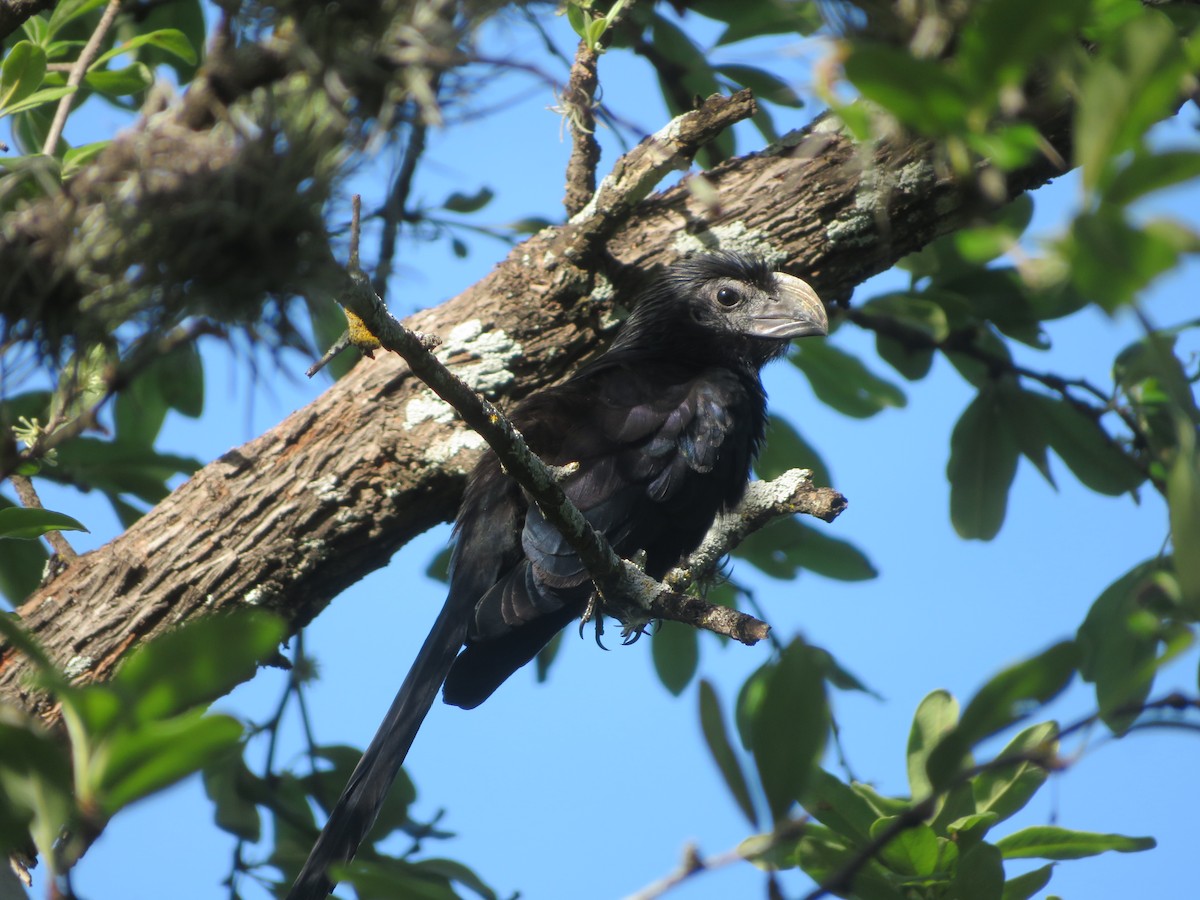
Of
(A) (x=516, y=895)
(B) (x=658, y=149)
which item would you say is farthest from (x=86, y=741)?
(B) (x=658, y=149)

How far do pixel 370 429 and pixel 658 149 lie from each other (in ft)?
3.99

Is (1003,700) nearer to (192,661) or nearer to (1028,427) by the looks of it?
(192,661)

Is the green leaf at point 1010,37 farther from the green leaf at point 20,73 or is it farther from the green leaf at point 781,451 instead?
the green leaf at point 781,451

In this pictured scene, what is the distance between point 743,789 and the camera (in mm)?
1287

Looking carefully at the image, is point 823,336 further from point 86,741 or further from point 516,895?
point 86,741

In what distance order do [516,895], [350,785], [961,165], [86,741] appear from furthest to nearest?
[350,785] → [516,895] → [86,741] → [961,165]

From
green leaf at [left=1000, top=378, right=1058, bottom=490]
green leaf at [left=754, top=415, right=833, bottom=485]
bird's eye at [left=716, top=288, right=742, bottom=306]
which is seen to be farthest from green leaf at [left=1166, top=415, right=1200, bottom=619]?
bird's eye at [left=716, top=288, right=742, bottom=306]

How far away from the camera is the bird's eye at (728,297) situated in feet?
14.1

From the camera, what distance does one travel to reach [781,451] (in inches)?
163

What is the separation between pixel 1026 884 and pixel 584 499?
1832 mm

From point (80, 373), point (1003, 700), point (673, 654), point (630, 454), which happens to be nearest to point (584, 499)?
point (630, 454)

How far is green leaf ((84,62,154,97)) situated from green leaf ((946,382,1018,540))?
2.78 m

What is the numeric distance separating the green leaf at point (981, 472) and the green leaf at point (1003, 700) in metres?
2.53

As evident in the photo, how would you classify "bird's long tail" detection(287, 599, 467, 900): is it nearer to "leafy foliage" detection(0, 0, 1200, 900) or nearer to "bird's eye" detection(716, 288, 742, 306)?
"leafy foliage" detection(0, 0, 1200, 900)
